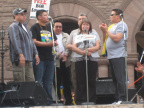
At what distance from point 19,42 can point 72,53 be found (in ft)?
4.02

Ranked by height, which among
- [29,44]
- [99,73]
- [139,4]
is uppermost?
[139,4]

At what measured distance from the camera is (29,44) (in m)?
9.43

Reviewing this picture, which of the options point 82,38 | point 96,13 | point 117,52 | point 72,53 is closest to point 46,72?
point 72,53

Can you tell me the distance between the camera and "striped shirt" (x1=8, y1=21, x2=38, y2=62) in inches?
363

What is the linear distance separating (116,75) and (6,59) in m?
7.43

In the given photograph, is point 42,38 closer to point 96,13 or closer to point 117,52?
point 117,52

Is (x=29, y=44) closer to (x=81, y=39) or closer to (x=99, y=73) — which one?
(x=81, y=39)

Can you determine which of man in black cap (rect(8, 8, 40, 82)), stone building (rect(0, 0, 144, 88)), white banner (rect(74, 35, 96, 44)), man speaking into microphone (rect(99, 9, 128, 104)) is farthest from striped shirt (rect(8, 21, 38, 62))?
stone building (rect(0, 0, 144, 88))

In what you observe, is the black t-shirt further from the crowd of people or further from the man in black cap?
the man in black cap

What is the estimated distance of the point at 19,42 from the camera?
927 cm

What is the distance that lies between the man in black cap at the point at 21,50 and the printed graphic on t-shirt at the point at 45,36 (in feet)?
1.73

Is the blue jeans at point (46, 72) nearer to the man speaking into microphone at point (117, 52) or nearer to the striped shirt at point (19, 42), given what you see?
the striped shirt at point (19, 42)

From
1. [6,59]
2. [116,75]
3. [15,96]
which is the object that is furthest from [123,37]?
[6,59]

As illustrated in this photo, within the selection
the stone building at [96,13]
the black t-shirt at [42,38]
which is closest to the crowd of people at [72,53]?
the black t-shirt at [42,38]
